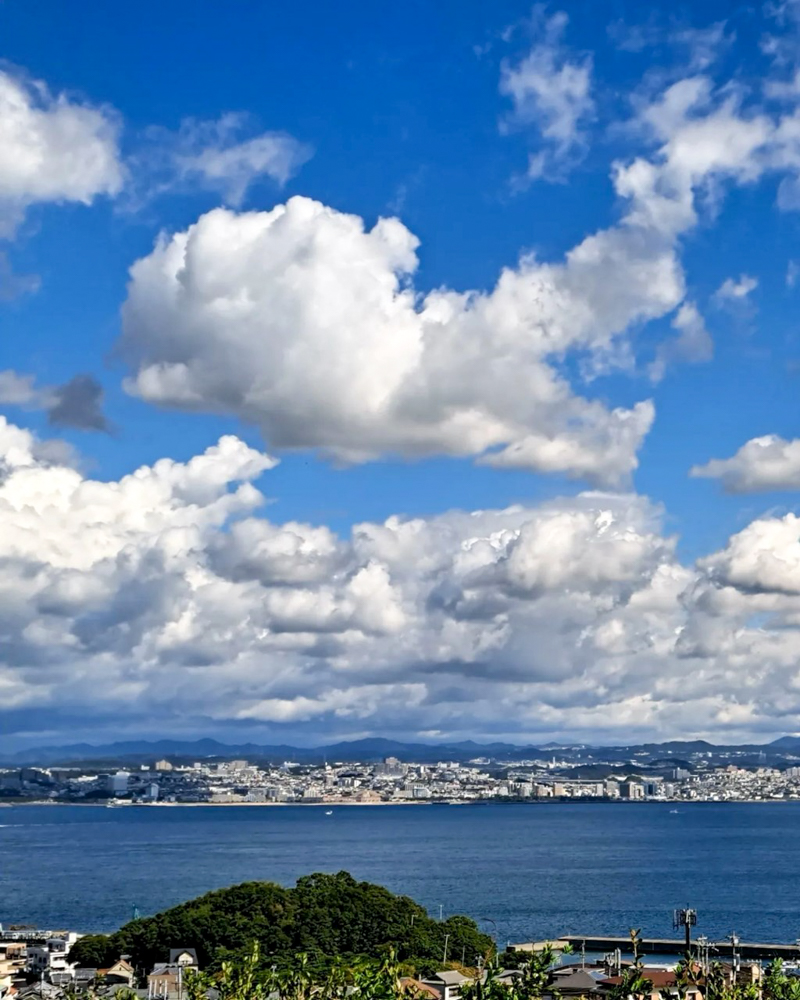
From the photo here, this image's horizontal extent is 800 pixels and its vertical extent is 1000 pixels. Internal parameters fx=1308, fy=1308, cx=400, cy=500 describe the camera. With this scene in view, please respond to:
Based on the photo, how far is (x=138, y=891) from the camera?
91.7 meters

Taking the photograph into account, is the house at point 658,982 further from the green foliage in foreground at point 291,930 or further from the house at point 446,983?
the green foliage in foreground at point 291,930

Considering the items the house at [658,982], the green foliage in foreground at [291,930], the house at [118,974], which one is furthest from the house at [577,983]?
the house at [118,974]

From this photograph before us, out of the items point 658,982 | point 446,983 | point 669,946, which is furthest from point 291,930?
point 669,946

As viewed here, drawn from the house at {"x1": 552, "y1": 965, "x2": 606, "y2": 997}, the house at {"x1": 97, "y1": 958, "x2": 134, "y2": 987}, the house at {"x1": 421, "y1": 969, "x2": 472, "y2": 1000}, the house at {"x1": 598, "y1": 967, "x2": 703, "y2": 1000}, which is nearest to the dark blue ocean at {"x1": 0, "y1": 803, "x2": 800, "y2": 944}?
the house at {"x1": 97, "y1": 958, "x2": 134, "y2": 987}

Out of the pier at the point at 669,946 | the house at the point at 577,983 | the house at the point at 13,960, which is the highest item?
the house at the point at 577,983

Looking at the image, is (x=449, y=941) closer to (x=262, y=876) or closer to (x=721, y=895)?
(x=721, y=895)

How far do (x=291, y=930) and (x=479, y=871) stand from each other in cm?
→ 6465

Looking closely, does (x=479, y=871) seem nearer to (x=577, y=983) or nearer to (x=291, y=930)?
(x=291, y=930)

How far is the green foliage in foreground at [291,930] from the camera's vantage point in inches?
1775

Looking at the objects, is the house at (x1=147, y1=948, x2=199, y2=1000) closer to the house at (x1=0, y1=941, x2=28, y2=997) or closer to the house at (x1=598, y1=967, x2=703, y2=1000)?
the house at (x1=0, y1=941, x2=28, y2=997)

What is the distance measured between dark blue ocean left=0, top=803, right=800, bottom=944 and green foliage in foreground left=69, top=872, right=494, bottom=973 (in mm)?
18450

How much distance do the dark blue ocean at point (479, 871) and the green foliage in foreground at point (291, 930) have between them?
18.4 meters

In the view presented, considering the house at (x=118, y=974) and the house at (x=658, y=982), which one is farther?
the house at (x=118, y=974)

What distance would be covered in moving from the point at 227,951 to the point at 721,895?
5642 cm
